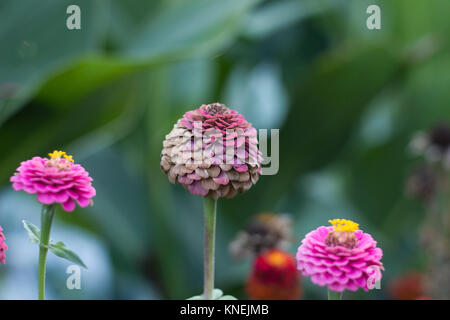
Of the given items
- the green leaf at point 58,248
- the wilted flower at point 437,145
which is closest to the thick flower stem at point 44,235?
the green leaf at point 58,248

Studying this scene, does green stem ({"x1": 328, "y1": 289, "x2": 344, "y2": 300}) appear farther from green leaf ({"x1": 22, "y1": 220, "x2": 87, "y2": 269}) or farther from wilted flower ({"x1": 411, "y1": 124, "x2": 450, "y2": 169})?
wilted flower ({"x1": 411, "y1": 124, "x2": 450, "y2": 169})

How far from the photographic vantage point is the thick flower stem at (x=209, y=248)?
0.38 ft

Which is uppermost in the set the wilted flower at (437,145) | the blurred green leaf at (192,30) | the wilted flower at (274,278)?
the blurred green leaf at (192,30)

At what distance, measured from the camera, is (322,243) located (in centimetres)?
11

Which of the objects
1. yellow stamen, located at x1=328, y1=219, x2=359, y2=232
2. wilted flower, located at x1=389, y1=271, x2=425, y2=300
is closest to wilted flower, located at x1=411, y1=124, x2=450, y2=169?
wilted flower, located at x1=389, y1=271, x2=425, y2=300

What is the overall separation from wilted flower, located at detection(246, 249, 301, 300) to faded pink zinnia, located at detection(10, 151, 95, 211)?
87 millimetres

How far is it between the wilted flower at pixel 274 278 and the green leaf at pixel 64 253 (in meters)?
0.08

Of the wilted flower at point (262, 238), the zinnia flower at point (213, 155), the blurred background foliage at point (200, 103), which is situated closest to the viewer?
the zinnia flower at point (213, 155)

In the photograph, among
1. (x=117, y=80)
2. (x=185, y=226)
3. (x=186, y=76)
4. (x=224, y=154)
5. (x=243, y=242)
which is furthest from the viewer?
(x=186, y=76)

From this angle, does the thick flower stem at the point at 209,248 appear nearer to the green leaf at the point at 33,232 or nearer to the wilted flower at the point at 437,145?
the green leaf at the point at 33,232

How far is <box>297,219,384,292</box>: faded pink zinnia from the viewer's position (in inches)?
4.0
